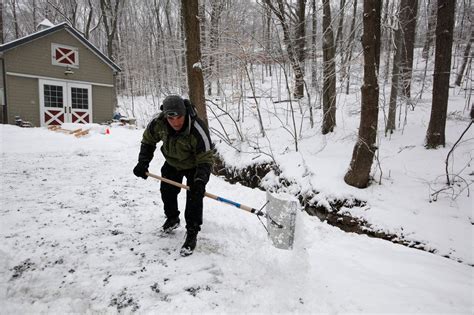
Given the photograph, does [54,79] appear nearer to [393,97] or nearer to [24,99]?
[24,99]

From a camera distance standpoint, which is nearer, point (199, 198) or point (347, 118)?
point (199, 198)

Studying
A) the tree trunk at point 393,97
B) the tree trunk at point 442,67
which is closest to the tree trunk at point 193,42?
the tree trunk at point 393,97

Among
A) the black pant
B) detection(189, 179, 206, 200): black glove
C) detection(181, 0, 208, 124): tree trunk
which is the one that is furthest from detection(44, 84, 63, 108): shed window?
detection(189, 179, 206, 200): black glove

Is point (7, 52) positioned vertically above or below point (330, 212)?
above

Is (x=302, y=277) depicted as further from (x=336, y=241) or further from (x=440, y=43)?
(x=440, y=43)

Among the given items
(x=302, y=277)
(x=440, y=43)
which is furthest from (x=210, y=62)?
(x=302, y=277)

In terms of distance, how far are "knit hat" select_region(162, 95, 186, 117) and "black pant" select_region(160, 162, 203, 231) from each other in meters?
0.79

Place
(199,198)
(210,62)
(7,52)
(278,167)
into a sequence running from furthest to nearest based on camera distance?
(7,52) < (210,62) < (278,167) < (199,198)

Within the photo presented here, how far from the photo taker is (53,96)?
1398 cm

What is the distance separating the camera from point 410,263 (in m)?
3.19

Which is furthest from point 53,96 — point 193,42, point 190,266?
point 190,266

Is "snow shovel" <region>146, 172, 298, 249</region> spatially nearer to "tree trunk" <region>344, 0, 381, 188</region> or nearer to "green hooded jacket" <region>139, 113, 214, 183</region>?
"green hooded jacket" <region>139, 113, 214, 183</region>

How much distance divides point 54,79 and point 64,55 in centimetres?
136

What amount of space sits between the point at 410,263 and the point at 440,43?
4466mm
